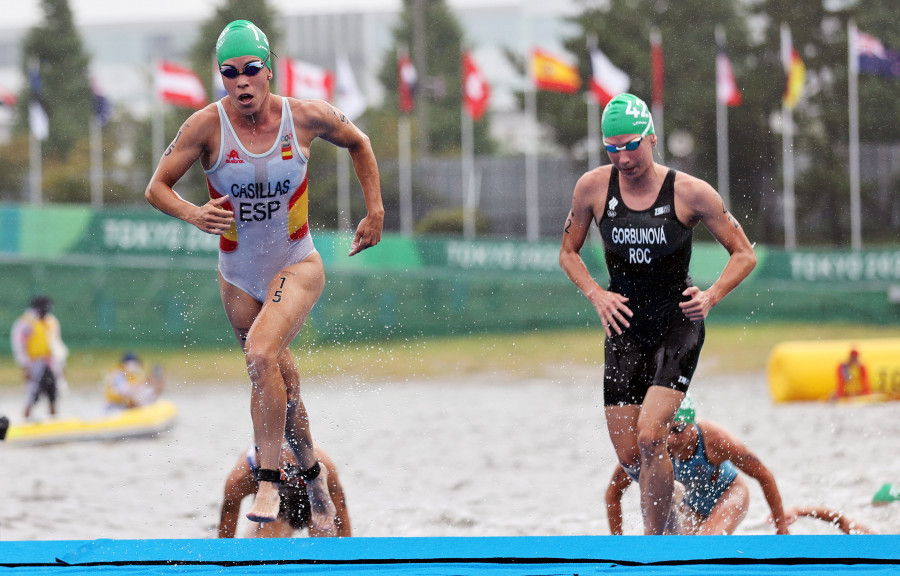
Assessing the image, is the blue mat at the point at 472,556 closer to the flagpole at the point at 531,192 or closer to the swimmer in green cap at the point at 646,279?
the swimmer in green cap at the point at 646,279

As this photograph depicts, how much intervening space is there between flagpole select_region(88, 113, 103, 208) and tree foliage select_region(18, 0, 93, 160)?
22.7 inches

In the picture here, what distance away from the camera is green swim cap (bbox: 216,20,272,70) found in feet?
17.8

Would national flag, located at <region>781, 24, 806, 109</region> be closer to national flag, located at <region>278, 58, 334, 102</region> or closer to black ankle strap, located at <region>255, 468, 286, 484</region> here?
national flag, located at <region>278, 58, 334, 102</region>

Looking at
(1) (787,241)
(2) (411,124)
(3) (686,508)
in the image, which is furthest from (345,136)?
(2) (411,124)

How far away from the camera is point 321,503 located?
617 centimetres

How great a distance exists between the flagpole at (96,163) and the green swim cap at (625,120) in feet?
80.9

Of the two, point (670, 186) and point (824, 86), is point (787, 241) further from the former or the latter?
point (670, 186)

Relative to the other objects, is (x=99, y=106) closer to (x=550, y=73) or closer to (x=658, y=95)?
(x=550, y=73)

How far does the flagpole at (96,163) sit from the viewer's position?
31542 millimetres

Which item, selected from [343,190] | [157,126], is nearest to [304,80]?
[343,190]

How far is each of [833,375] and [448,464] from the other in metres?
6.22

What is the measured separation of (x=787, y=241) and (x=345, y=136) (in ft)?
79.3

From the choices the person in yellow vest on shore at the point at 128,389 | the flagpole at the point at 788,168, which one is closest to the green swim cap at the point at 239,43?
the person in yellow vest on shore at the point at 128,389

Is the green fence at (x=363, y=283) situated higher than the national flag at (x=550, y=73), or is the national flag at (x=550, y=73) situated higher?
the national flag at (x=550, y=73)
